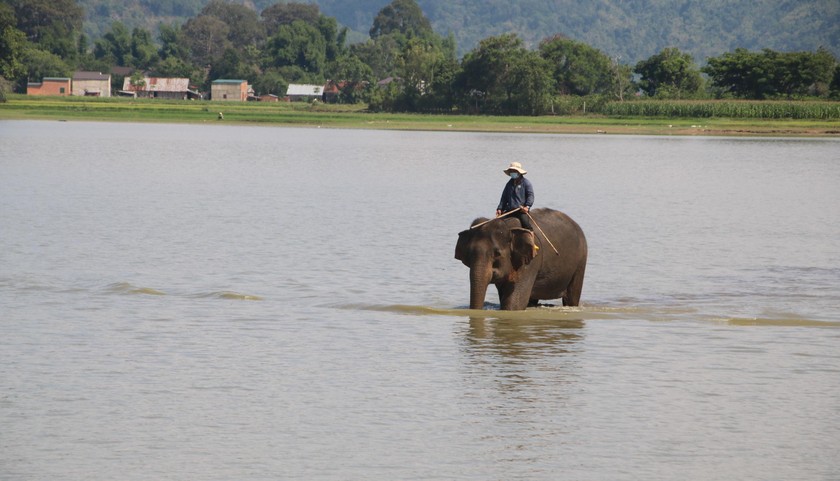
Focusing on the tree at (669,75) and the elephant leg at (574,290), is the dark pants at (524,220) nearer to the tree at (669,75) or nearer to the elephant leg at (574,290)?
the elephant leg at (574,290)

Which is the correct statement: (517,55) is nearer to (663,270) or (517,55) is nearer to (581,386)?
(663,270)

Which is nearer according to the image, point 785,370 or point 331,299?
point 785,370

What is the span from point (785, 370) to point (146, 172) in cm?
4462

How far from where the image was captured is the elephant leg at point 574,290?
2241 centimetres

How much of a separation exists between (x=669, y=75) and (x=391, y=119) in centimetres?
3029

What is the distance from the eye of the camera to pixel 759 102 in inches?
4823

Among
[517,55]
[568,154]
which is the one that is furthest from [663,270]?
[517,55]

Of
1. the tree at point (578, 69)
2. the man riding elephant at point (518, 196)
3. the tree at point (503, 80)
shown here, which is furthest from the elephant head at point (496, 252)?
the tree at point (578, 69)

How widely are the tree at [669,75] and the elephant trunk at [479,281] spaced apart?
117377 millimetres

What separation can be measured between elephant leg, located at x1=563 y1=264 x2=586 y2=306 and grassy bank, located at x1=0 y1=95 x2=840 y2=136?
9038 centimetres

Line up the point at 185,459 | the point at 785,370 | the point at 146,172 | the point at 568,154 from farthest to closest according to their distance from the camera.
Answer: the point at 568,154 < the point at 146,172 < the point at 785,370 < the point at 185,459

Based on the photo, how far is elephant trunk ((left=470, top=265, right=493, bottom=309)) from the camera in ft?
67.5

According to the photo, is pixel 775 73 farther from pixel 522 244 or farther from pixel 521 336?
pixel 521 336

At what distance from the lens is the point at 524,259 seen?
806 inches
